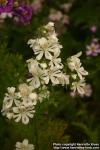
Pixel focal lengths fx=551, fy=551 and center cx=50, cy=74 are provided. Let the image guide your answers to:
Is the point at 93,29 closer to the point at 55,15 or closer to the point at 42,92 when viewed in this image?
the point at 55,15

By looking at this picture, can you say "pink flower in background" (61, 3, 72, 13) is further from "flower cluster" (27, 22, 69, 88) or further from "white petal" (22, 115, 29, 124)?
"white petal" (22, 115, 29, 124)

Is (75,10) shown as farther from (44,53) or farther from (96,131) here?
(44,53)

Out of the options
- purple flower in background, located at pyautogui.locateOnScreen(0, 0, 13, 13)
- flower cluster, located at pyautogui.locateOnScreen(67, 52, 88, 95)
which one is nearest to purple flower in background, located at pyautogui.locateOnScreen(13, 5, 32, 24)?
purple flower in background, located at pyautogui.locateOnScreen(0, 0, 13, 13)

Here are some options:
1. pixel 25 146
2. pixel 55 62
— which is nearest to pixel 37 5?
pixel 25 146

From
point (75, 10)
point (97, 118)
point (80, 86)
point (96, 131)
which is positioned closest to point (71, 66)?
point (80, 86)

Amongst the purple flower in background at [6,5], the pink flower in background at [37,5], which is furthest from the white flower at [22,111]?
the pink flower in background at [37,5]


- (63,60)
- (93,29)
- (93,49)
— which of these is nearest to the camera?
(63,60)

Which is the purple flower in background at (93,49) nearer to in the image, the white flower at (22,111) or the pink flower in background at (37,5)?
the pink flower in background at (37,5)
